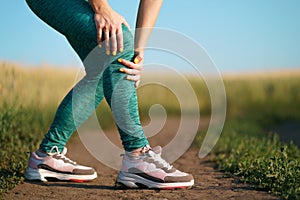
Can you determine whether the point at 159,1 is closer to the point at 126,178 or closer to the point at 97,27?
the point at 97,27

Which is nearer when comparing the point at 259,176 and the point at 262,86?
the point at 259,176

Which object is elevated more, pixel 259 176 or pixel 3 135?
pixel 259 176

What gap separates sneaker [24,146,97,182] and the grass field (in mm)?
132

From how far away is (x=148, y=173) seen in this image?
2.27m

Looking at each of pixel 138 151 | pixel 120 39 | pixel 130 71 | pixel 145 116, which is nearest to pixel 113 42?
pixel 120 39

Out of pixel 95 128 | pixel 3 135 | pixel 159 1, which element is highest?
pixel 159 1

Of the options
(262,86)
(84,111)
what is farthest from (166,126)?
(262,86)

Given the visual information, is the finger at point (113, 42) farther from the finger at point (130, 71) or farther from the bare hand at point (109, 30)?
the finger at point (130, 71)

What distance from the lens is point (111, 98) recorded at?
87.5 inches

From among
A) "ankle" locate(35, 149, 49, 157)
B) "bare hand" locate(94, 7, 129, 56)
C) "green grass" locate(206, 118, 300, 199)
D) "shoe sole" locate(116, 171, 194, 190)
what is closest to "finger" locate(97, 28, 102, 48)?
"bare hand" locate(94, 7, 129, 56)

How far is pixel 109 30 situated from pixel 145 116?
541 cm

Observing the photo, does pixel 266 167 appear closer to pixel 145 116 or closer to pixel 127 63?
pixel 127 63

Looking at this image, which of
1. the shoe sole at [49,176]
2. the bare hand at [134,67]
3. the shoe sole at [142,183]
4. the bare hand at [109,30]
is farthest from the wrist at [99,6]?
the shoe sole at [49,176]

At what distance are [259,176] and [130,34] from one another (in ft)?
3.20
